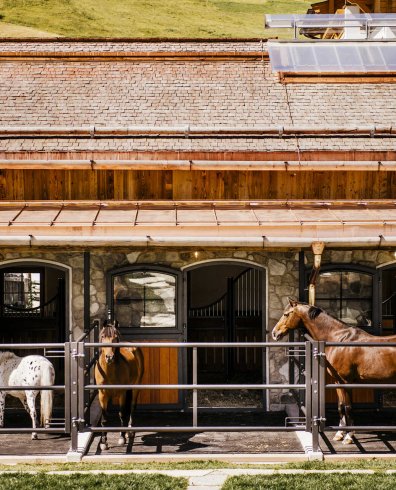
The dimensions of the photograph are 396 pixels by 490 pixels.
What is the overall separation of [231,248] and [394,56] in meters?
7.70

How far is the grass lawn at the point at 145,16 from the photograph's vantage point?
60.5 metres

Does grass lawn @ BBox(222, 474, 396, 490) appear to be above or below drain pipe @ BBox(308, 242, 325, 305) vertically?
below

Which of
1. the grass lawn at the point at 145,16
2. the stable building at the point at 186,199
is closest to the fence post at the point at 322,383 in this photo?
the stable building at the point at 186,199

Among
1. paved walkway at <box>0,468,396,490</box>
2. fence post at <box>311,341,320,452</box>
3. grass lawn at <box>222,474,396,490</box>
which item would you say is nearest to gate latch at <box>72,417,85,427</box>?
paved walkway at <box>0,468,396,490</box>

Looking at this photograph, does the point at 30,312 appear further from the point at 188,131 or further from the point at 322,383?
the point at 322,383

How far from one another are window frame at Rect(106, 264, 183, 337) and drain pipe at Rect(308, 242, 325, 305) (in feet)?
7.25

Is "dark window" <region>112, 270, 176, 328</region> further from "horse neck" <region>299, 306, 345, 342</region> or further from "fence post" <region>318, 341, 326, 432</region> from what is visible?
"fence post" <region>318, 341, 326, 432</region>

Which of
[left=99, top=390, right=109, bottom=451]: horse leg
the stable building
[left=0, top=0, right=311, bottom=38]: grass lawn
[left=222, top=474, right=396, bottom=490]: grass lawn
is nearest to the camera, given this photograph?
[left=222, top=474, right=396, bottom=490]: grass lawn

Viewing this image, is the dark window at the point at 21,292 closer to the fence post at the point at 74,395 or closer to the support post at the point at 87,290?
the support post at the point at 87,290

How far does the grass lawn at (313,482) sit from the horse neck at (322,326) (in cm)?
256

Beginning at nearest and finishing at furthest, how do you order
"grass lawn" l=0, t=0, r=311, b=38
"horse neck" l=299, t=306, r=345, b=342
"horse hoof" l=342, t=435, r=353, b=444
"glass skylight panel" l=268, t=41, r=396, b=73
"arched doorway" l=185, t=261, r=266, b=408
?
"horse hoof" l=342, t=435, r=353, b=444 → "horse neck" l=299, t=306, r=345, b=342 → "arched doorway" l=185, t=261, r=266, b=408 → "glass skylight panel" l=268, t=41, r=396, b=73 → "grass lawn" l=0, t=0, r=311, b=38

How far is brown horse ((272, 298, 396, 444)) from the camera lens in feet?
31.3

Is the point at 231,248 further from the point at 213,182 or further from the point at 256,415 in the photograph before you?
the point at 256,415

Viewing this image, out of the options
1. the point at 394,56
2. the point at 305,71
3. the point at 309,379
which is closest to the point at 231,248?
the point at 309,379
